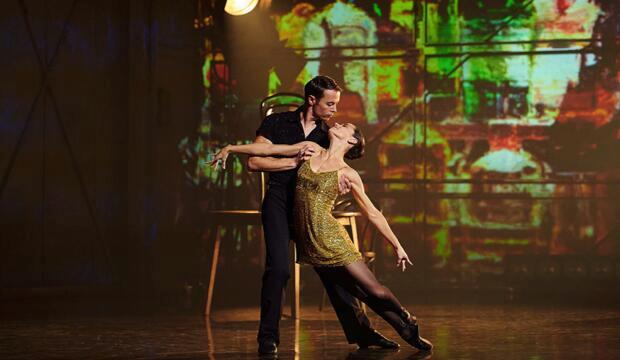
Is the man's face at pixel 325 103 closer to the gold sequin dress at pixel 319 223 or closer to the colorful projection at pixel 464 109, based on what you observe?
the gold sequin dress at pixel 319 223

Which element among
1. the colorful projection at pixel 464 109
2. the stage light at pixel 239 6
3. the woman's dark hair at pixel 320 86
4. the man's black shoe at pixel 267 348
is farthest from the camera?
the colorful projection at pixel 464 109

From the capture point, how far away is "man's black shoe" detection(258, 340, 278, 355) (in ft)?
15.6

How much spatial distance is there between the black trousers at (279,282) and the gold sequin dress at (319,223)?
90mm

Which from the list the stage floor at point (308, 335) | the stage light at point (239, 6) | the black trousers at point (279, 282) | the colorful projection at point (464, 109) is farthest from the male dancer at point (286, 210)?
the colorful projection at point (464, 109)

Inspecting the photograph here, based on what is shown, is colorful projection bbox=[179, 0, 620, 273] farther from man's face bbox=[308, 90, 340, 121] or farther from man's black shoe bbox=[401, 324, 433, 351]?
man's black shoe bbox=[401, 324, 433, 351]

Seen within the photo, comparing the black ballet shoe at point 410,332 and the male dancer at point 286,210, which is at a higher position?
the male dancer at point 286,210

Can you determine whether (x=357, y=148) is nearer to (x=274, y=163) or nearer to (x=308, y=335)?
(x=274, y=163)

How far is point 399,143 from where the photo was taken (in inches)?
347

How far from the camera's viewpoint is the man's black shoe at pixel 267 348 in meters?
4.74

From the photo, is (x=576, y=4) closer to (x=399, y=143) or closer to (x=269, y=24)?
(x=399, y=143)

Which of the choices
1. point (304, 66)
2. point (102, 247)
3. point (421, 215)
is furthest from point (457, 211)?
point (102, 247)

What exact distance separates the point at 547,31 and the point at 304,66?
6.42 feet

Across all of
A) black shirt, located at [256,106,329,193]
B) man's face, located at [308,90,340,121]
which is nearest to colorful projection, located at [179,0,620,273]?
black shirt, located at [256,106,329,193]

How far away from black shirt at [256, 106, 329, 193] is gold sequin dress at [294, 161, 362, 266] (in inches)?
4.3
